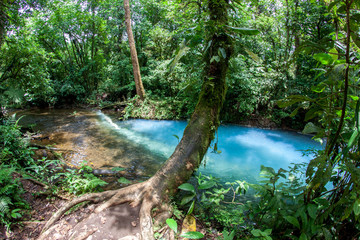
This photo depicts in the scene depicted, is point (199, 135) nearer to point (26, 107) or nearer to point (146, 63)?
point (146, 63)

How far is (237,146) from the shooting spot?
6.32 meters

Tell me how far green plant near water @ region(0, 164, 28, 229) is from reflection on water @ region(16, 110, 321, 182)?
5.81 ft

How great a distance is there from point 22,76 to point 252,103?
885 cm

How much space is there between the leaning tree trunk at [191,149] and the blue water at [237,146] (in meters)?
2.09

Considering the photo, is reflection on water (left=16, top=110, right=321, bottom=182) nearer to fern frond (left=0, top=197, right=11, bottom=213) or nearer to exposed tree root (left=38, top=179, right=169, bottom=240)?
exposed tree root (left=38, top=179, right=169, bottom=240)

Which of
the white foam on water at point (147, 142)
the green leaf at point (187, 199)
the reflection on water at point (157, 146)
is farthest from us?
the white foam on water at point (147, 142)

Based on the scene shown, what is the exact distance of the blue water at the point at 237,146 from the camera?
4582 millimetres

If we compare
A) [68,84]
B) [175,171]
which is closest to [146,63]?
[68,84]

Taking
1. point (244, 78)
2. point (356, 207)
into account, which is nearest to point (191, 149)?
point (356, 207)

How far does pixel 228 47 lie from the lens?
243 centimetres

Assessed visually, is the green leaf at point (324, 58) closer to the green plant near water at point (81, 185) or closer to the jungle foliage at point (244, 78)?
the jungle foliage at point (244, 78)

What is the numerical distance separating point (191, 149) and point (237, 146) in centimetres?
447

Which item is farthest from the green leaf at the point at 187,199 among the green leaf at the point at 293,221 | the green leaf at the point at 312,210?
the green leaf at the point at 312,210

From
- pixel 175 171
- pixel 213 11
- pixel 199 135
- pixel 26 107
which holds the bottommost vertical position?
pixel 26 107
